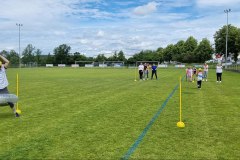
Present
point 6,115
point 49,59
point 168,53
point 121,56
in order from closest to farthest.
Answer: point 6,115 → point 168,53 → point 49,59 → point 121,56

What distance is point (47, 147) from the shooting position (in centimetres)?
673

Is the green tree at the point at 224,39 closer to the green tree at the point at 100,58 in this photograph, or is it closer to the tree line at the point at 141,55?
the tree line at the point at 141,55

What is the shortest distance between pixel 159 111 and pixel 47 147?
5752mm

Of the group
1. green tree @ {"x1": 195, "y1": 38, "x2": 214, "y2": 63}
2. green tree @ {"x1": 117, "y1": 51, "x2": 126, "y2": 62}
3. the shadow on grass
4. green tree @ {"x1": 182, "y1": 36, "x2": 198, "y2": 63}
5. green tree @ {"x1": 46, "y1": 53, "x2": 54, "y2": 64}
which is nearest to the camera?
the shadow on grass

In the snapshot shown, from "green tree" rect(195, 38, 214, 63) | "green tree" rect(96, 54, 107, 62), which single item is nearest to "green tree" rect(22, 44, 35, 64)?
"green tree" rect(96, 54, 107, 62)

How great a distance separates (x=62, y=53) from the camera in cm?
14988

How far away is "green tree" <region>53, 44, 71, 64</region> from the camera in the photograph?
480 ft

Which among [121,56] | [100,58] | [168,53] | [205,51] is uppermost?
[168,53]

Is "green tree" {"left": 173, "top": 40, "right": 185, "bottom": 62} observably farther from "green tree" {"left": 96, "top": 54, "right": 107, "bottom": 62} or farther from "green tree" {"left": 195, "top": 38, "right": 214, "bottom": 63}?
"green tree" {"left": 96, "top": 54, "right": 107, "bottom": 62}

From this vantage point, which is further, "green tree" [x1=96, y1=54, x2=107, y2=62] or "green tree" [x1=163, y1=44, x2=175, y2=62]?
"green tree" [x1=96, y1=54, x2=107, y2=62]

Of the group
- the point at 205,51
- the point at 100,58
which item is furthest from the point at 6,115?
the point at 100,58

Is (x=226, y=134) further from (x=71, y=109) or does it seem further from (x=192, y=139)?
(x=71, y=109)

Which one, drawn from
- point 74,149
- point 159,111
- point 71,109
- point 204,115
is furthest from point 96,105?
point 74,149

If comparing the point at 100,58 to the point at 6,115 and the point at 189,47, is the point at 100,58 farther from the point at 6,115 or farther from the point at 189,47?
the point at 6,115
